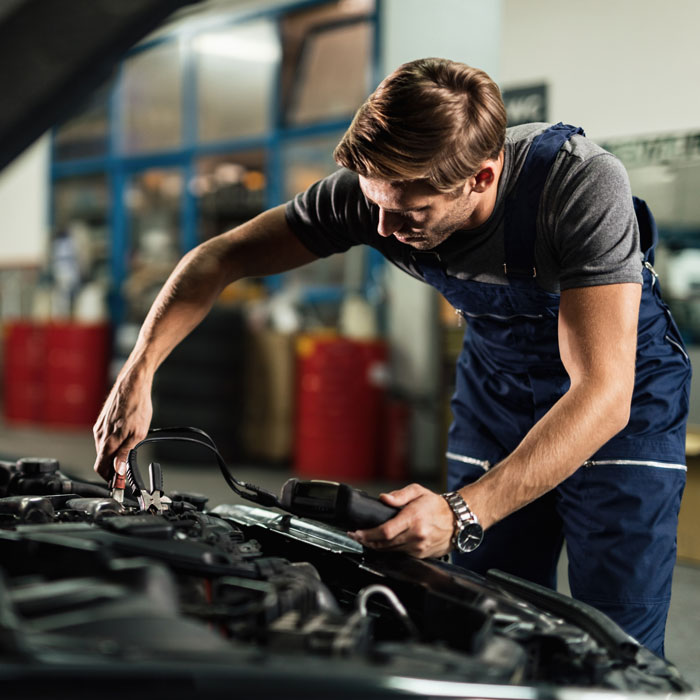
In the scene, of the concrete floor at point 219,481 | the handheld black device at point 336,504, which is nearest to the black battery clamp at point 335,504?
the handheld black device at point 336,504

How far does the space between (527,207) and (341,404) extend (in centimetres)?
384

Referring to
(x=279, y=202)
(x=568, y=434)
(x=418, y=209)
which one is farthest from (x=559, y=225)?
(x=279, y=202)

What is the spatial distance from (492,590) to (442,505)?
0.43 ft

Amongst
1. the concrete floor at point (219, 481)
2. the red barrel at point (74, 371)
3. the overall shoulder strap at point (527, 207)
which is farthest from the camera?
the red barrel at point (74, 371)

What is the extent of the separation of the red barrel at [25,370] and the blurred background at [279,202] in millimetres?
18

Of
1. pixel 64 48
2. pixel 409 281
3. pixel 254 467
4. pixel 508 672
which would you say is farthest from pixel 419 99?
pixel 254 467

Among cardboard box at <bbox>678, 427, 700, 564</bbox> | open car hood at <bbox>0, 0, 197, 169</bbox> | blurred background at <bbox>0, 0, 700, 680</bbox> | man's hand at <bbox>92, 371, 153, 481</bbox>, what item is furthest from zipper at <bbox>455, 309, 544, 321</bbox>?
cardboard box at <bbox>678, 427, 700, 564</bbox>

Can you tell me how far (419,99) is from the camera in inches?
53.8

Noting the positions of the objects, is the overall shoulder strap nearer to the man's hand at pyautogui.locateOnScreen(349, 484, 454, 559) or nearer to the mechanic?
the mechanic

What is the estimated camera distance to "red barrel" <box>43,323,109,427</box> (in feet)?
23.2

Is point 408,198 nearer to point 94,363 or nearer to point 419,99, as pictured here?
point 419,99

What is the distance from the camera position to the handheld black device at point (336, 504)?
1.20 meters

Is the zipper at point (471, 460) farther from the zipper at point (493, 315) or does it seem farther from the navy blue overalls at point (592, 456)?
the zipper at point (493, 315)

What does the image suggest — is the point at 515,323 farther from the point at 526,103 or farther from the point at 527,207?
the point at 526,103
